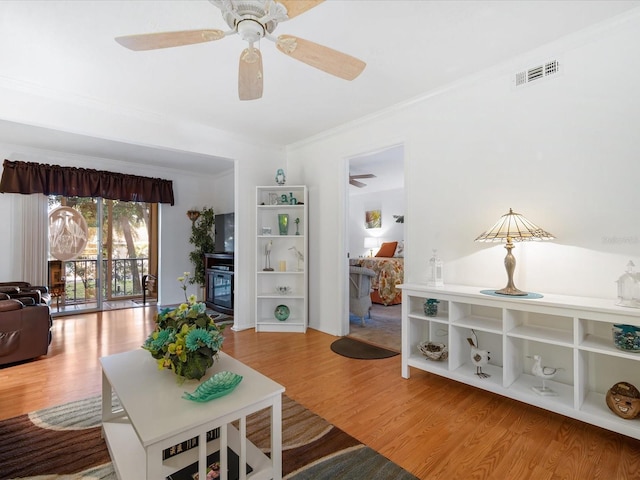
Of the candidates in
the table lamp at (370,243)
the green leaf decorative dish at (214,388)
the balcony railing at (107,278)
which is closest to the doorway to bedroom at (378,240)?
the table lamp at (370,243)

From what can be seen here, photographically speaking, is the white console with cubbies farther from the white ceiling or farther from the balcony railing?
the balcony railing

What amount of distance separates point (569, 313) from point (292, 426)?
178 cm

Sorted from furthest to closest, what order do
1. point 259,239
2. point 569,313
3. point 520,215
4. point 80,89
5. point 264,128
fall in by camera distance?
point 259,239
point 264,128
point 80,89
point 520,215
point 569,313

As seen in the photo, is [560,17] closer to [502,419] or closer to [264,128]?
[502,419]

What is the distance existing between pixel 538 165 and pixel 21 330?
183 inches

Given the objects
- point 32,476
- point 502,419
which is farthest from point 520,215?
point 32,476

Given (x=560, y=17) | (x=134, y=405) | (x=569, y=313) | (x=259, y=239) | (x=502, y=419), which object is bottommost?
(x=502, y=419)

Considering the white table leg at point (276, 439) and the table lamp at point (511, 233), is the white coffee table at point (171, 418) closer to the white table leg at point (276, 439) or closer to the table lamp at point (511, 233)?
the white table leg at point (276, 439)

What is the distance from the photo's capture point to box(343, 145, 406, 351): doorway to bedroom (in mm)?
4195

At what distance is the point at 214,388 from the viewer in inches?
54.2

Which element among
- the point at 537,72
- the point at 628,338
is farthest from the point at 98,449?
the point at 537,72

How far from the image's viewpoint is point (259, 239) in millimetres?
4312

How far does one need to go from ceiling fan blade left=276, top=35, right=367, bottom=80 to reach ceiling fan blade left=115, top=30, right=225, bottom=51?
0.32 metres

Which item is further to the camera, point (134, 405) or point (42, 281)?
point (42, 281)
